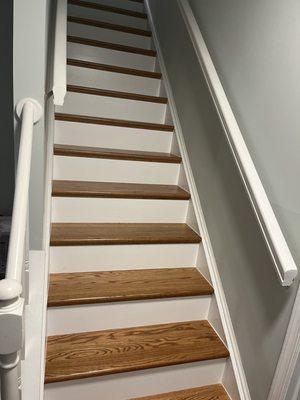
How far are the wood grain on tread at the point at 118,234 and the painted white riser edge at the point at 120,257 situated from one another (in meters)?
0.04

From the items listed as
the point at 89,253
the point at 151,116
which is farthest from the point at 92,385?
the point at 151,116

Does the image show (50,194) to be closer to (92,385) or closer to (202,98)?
(92,385)

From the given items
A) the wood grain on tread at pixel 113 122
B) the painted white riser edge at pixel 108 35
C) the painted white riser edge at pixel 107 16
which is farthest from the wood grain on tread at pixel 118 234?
the painted white riser edge at pixel 107 16

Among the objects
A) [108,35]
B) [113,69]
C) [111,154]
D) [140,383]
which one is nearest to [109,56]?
[113,69]

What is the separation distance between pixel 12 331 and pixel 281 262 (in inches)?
34.1

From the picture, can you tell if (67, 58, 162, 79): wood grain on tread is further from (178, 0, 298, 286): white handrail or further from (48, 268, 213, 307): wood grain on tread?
(48, 268, 213, 307): wood grain on tread

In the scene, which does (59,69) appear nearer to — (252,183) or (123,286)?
(252,183)

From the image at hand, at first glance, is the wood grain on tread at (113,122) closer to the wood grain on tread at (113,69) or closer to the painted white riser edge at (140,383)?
the wood grain on tread at (113,69)

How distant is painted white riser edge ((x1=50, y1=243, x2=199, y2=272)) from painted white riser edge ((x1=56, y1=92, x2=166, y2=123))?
1.05 meters

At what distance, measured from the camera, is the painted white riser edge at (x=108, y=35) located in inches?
106

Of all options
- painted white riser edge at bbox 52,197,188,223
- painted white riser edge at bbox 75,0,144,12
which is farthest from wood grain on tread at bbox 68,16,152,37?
painted white riser edge at bbox 52,197,188,223

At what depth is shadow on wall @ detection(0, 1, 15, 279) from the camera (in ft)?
8.73

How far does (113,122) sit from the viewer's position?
6.99 ft

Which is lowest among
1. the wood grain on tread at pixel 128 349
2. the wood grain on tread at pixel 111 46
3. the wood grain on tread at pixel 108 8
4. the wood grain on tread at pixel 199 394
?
the wood grain on tread at pixel 199 394
